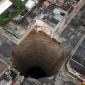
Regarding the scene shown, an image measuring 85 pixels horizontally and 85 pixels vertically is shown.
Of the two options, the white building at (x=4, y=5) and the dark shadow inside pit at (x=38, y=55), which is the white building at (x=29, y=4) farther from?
the dark shadow inside pit at (x=38, y=55)

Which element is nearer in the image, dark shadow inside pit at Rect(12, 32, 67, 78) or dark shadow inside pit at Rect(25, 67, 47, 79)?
dark shadow inside pit at Rect(12, 32, 67, 78)

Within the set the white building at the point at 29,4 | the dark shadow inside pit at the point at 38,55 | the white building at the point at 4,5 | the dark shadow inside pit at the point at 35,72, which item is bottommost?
the dark shadow inside pit at the point at 35,72

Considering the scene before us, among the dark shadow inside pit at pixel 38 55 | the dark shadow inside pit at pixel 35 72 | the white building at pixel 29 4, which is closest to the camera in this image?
the white building at pixel 29 4

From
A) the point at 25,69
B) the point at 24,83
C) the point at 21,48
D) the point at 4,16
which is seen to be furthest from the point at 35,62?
the point at 4,16

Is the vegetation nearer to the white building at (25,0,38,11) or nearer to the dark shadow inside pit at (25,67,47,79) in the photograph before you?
the white building at (25,0,38,11)

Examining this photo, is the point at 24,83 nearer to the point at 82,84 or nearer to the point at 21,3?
the point at 82,84

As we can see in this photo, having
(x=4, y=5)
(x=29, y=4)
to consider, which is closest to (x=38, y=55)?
(x=29, y=4)

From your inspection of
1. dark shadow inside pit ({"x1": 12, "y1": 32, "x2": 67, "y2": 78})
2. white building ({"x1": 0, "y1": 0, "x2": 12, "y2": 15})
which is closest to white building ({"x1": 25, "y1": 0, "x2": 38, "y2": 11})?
white building ({"x1": 0, "y1": 0, "x2": 12, "y2": 15})

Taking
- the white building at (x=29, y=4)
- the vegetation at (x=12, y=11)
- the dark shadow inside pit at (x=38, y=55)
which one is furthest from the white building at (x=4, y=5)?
the dark shadow inside pit at (x=38, y=55)
